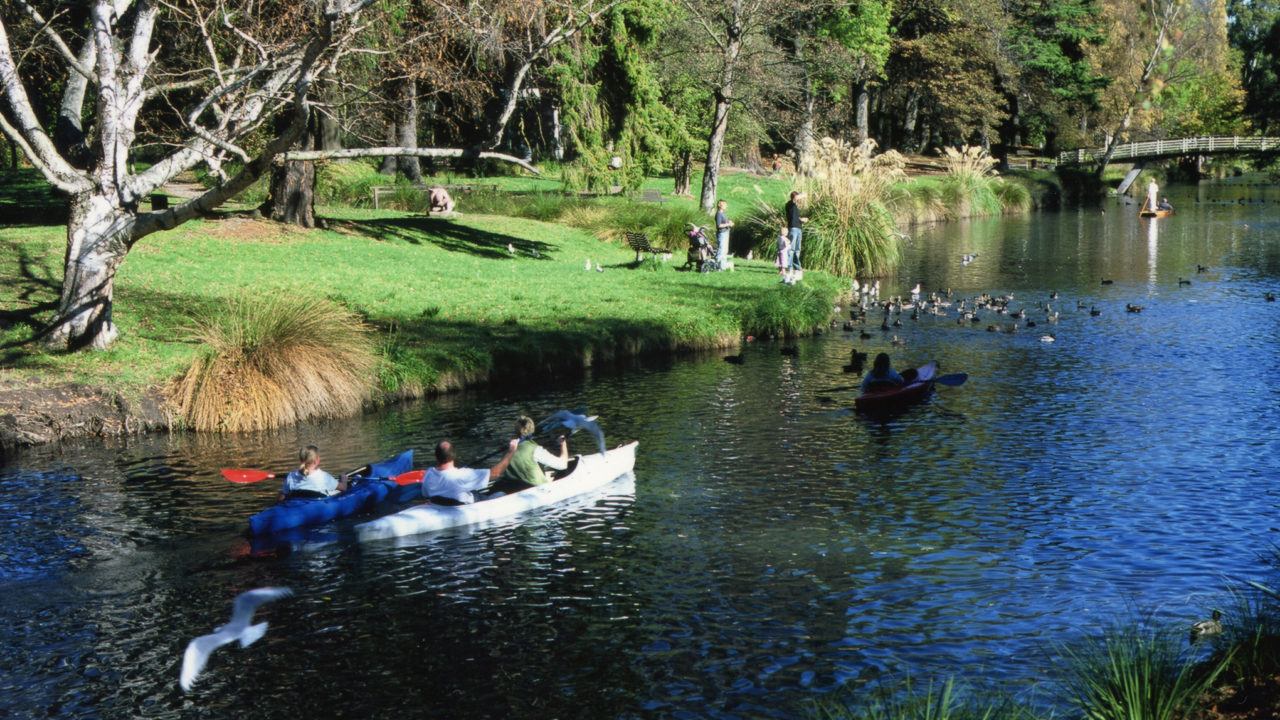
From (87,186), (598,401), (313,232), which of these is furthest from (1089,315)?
(87,186)

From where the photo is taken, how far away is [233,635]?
29.2 ft

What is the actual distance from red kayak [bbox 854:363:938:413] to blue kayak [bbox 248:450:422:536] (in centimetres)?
717

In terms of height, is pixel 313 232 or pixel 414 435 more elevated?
pixel 313 232

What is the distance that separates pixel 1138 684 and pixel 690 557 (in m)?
5.49

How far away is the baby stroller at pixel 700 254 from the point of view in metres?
28.9

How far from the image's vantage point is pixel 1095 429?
1627 centimetres

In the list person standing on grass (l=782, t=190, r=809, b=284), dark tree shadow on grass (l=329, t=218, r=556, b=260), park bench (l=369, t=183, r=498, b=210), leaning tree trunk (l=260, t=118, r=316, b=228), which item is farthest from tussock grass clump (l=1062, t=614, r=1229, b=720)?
park bench (l=369, t=183, r=498, b=210)

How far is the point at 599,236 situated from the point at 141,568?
24.8m

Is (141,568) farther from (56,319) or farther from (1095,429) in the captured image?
(1095,429)

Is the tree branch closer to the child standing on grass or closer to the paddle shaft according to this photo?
the paddle shaft

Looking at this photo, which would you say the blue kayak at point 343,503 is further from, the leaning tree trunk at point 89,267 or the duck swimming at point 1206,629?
the duck swimming at point 1206,629

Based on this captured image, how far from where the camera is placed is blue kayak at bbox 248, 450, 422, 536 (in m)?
12.1

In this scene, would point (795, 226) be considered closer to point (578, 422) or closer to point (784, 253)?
point (784, 253)

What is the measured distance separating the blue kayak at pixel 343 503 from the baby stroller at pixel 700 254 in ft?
51.3
